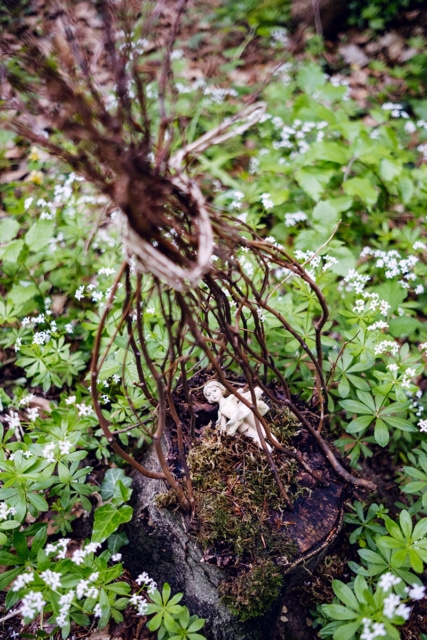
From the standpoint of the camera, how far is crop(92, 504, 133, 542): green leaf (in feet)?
6.97

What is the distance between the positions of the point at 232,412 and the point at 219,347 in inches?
18.5

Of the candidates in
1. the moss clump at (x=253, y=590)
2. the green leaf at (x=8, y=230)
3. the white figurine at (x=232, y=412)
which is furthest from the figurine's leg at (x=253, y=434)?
the green leaf at (x=8, y=230)

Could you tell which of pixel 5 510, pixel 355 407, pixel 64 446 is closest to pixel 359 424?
pixel 355 407

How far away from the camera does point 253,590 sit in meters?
2.04

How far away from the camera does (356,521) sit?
98.3 inches

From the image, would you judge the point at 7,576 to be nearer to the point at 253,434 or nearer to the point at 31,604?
the point at 31,604

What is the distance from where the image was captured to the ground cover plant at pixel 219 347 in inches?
Answer: 75.0

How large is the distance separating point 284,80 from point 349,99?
2.56 feet

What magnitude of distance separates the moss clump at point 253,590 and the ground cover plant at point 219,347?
5 centimetres

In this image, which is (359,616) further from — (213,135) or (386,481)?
(213,135)

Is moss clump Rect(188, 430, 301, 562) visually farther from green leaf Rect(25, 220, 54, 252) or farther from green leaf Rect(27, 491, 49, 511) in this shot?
green leaf Rect(25, 220, 54, 252)

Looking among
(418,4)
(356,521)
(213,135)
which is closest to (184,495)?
(356,521)

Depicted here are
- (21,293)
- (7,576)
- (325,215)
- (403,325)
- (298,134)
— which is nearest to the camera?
(7,576)

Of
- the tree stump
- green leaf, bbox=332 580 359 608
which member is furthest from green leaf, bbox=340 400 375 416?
green leaf, bbox=332 580 359 608
